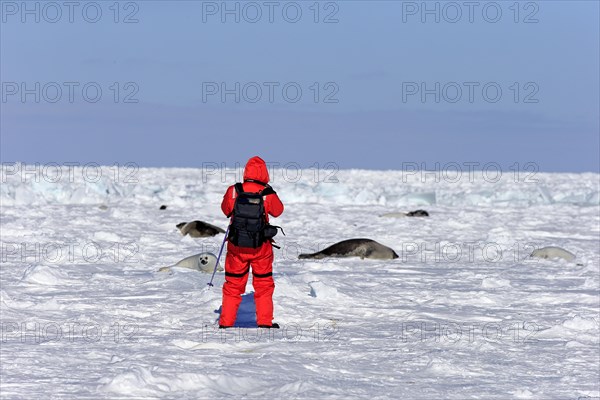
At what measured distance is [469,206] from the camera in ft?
77.6

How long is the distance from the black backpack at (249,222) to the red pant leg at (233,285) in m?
0.17

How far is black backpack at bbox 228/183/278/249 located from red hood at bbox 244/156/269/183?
13cm

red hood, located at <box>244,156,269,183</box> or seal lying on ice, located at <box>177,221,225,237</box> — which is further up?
red hood, located at <box>244,156,269,183</box>

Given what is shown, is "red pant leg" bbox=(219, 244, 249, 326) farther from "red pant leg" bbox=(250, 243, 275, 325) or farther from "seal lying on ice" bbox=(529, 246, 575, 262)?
"seal lying on ice" bbox=(529, 246, 575, 262)

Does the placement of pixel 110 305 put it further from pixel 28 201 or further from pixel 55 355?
pixel 28 201

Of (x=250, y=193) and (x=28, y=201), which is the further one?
(x=28, y=201)

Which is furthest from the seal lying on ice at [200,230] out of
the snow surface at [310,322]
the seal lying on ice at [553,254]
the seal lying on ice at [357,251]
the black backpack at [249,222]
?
the black backpack at [249,222]

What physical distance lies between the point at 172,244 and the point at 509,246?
204 inches

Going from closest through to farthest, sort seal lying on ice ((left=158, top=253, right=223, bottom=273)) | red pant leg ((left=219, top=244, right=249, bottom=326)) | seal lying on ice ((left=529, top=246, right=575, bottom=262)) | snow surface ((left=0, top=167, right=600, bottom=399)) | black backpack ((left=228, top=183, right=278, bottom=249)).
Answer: snow surface ((left=0, top=167, right=600, bottom=399)) < black backpack ((left=228, top=183, right=278, bottom=249)) < red pant leg ((left=219, top=244, right=249, bottom=326)) < seal lying on ice ((left=158, top=253, right=223, bottom=273)) < seal lying on ice ((left=529, top=246, right=575, bottom=262))

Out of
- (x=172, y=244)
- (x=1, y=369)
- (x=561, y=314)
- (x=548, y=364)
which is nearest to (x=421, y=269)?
(x=561, y=314)

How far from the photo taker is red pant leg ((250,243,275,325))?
6.02 metres

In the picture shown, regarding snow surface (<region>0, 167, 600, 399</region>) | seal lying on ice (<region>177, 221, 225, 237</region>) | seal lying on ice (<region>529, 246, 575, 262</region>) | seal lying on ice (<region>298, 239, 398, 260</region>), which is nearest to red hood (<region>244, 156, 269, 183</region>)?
snow surface (<region>0, 167, 600, 399</region>)

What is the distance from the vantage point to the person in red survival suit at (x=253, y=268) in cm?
596

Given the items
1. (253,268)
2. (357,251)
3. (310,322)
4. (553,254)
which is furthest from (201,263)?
(553,254)
